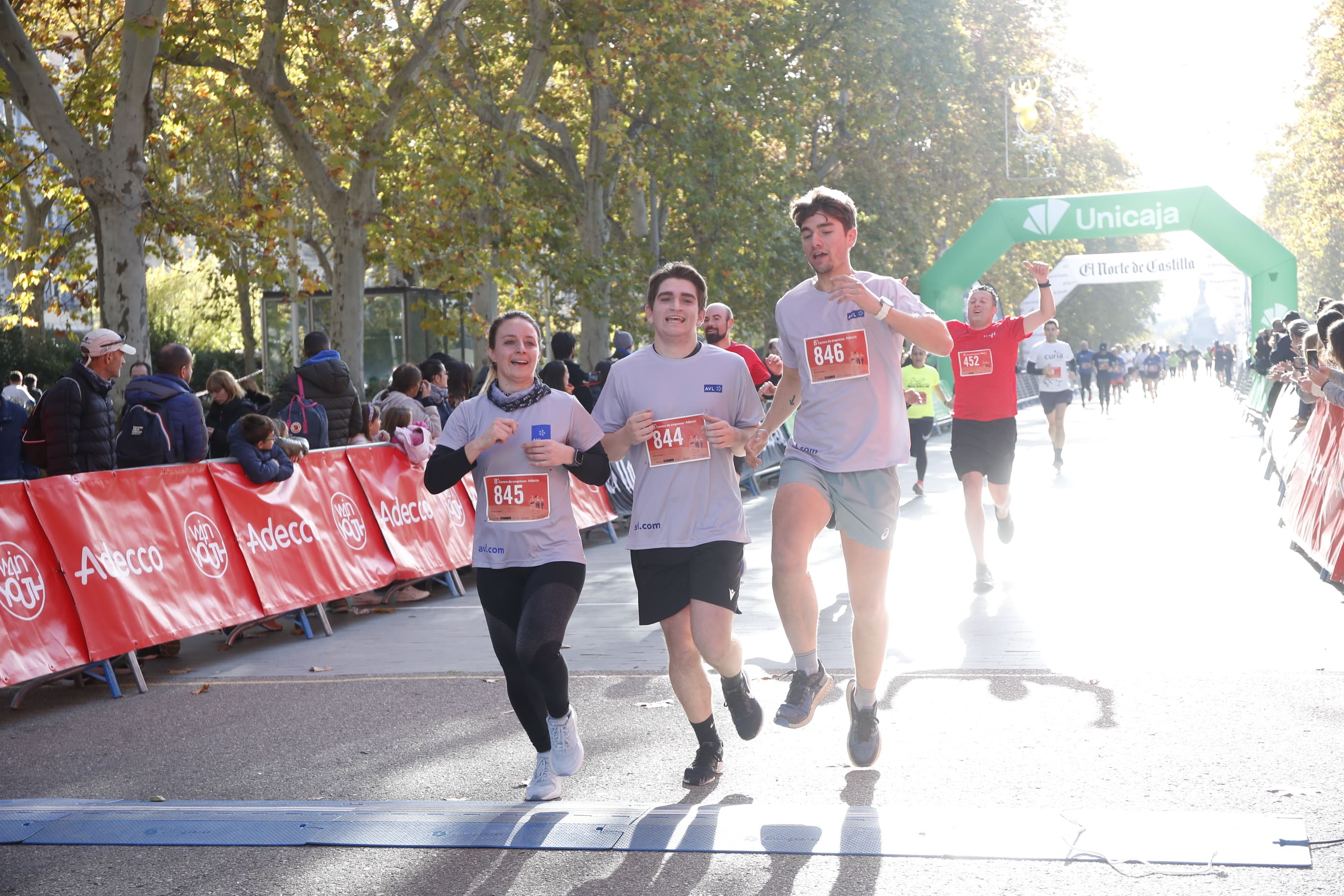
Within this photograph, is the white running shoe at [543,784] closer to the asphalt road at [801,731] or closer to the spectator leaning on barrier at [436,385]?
the asphalt road at [801,731]

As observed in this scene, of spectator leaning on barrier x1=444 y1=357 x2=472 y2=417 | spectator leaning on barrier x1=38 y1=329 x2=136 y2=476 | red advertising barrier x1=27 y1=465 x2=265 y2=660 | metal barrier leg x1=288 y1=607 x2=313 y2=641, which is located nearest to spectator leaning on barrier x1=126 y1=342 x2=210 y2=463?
spectator leaning on barrier x1=38 y1=329 x2=136 y2=476

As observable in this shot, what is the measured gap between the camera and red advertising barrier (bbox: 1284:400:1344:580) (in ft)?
29.8

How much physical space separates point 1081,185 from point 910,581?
143 feet

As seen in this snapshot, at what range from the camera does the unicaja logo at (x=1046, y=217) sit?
30.6m

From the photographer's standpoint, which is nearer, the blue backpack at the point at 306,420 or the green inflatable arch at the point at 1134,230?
the blue backpack at the point at 306,420

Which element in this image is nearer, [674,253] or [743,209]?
[743,209]

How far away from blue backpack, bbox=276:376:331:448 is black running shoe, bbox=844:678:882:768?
22.6ft

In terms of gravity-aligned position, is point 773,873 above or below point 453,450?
below

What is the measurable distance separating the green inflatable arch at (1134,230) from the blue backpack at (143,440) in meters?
24.0

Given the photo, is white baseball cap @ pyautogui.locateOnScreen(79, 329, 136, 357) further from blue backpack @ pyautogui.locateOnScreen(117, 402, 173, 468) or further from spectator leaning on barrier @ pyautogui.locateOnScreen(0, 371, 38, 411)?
spectator leaning on barrier @ pyautogui.locateOnScreen(0, 371, 38, 411)

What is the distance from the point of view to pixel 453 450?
206 inches

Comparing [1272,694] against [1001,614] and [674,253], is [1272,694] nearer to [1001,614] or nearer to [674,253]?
[1001,614]

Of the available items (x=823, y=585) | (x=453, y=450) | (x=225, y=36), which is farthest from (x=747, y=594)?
(x=225, y=36)

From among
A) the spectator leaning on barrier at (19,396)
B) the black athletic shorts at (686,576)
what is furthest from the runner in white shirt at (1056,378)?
the black athletic shorts at (686,576)
